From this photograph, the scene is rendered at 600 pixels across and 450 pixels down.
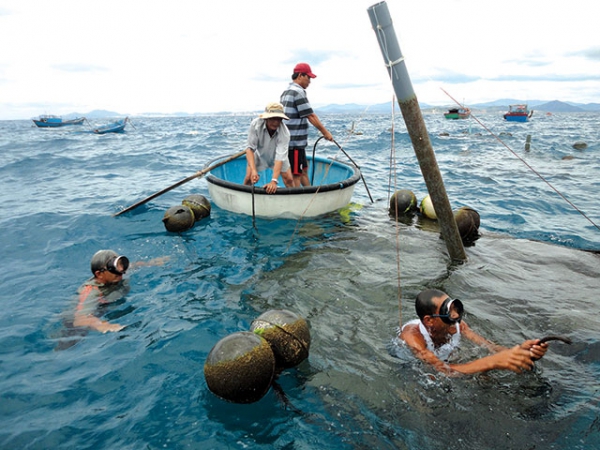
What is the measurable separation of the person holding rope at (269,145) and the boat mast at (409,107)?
277cm

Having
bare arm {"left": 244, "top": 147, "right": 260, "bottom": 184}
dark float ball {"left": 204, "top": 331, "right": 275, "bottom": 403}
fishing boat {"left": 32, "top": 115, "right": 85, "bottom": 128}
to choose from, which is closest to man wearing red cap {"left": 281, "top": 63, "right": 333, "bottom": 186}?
bare arm {"left": 244, "top": 147, "right": 260, "bottom": 184}

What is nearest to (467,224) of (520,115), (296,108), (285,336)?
(296,108)

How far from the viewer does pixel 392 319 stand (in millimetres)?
5312

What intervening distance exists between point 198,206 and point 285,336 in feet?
19.5

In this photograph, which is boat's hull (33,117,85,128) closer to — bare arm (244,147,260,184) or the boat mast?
bare arm (244,147,260,184)

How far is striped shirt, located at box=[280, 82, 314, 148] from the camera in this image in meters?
8.17

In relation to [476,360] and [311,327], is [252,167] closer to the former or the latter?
[311,327]

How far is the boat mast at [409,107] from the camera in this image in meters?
4.99

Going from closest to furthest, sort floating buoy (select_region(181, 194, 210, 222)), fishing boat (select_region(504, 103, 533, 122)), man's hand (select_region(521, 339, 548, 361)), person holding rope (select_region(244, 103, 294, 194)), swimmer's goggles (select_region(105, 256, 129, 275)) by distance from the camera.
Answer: man's hand (select_region(521, 339, 548, 361)) → swimmer's goggles (select_region(105, 256, 129, 275)) → person holding rope (select_region(244, 103, 294, 194)) → floating buoy (select_region(181, 194, 210, 222)) → fishing boat (select_region(504, 103, 533, 122))

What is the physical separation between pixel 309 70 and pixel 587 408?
6.92 m

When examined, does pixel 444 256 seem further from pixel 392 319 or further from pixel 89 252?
pixel 89 252

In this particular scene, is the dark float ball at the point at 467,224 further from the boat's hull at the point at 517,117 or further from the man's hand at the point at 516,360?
the boat's hull at the point at 517,117

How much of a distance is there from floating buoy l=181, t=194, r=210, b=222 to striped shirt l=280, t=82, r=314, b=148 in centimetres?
273

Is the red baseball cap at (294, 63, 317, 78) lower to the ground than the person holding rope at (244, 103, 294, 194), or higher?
higher
